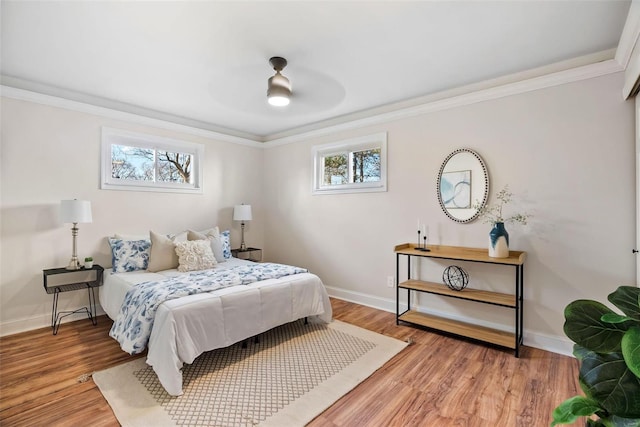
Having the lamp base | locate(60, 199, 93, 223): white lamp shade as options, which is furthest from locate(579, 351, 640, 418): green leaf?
the lamp base

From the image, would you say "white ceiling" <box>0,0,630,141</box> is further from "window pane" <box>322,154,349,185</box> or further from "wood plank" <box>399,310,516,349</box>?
"wood plank" <box>399,310,516,349</box>

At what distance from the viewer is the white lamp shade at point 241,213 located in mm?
4625

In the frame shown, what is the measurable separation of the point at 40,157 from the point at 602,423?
15.1ft

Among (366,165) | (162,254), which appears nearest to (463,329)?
(366,165)

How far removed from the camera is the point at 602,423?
1.04 m

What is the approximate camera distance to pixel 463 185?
10.3 ft

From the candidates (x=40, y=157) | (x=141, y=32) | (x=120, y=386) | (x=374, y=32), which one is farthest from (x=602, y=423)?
(x=40, y=157)

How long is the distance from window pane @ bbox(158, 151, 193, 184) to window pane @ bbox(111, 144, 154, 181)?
131 millimetres

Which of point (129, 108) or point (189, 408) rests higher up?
point (129, 108)

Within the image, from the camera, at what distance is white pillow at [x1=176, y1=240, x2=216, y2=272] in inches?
133

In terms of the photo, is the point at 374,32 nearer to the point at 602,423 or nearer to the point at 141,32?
the point at 141,32

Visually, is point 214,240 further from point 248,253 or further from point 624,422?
point 624,422

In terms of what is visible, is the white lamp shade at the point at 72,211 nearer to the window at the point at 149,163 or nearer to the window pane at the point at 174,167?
the window at the point at 149,163

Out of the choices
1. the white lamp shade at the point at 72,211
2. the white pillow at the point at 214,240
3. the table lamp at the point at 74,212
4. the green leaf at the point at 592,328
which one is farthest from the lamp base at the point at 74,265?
the green leaf at the point at 592,328
